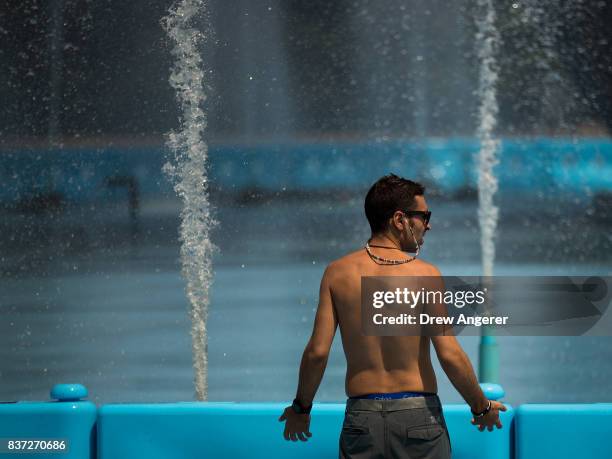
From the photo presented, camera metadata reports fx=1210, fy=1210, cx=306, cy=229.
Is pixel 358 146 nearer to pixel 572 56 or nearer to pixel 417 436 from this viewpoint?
pixel 572 56

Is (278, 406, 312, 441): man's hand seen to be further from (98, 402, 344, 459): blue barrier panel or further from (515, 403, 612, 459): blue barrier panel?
(515, 403, 612, 459): blue barrier panel

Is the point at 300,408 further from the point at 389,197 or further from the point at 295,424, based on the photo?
the point at 389,197

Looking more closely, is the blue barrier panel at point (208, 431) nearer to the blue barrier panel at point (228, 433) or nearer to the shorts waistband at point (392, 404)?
the blue barrier panel at point (228, 433)

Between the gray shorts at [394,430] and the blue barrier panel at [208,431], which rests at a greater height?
the gray shorts at [394,430]

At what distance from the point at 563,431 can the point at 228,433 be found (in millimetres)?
1119

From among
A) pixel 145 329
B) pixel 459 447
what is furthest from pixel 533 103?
pixel 459 447

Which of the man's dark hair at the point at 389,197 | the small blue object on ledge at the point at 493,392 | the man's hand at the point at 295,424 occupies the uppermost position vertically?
the man's dark hair at the point at 389,197

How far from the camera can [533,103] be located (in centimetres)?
1730

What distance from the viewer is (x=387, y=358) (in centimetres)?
309

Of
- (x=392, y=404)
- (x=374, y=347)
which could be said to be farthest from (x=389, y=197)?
(x=392, y=404)

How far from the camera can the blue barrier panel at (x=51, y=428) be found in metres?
4.21

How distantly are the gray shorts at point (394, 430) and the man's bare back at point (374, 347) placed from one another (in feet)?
0.13

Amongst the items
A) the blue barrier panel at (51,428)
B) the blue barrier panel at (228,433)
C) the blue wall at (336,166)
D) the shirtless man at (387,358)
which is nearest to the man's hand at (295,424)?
the shirtless man at (387,358)

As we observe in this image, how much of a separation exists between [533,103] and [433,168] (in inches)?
70.8
